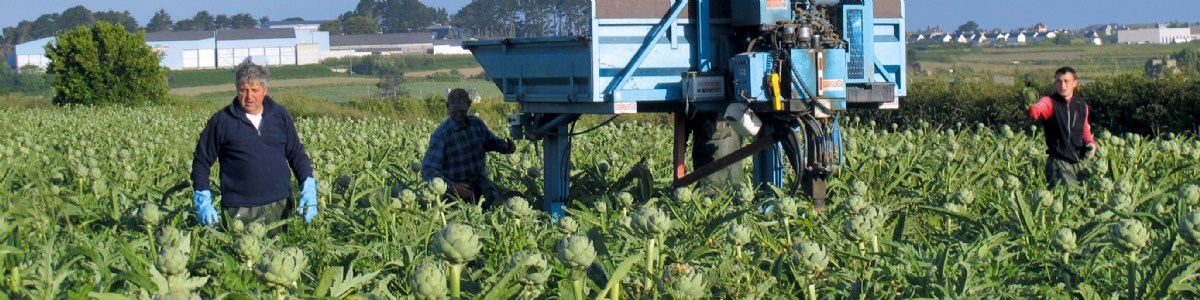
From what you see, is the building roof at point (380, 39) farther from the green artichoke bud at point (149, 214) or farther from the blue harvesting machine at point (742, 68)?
the green artichoke bud at point (149, 214)

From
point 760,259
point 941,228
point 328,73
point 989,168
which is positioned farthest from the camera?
point 328,73

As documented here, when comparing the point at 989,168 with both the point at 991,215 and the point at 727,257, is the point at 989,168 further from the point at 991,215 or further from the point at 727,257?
the point at 727,257

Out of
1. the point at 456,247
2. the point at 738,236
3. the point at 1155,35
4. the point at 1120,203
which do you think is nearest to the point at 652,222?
the point at 738,236

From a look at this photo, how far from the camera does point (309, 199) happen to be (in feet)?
26.0

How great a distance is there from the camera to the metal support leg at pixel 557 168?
10.7 m

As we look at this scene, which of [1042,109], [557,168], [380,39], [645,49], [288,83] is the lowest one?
[557,168]

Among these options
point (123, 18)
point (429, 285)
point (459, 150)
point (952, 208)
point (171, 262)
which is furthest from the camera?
point (123, 18)

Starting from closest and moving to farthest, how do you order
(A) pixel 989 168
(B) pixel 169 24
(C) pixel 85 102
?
1. (A) pixel 989 168
2. (C) pixel 85 102
3. (B) pixel 169 24

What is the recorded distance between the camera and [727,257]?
5707 mm

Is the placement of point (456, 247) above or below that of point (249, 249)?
above

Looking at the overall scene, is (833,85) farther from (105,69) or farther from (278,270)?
(105,69)

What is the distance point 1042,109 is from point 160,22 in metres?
163

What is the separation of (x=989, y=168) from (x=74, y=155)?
23.8ft

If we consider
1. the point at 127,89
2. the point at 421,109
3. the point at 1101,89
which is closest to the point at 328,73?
the point at 127,89
